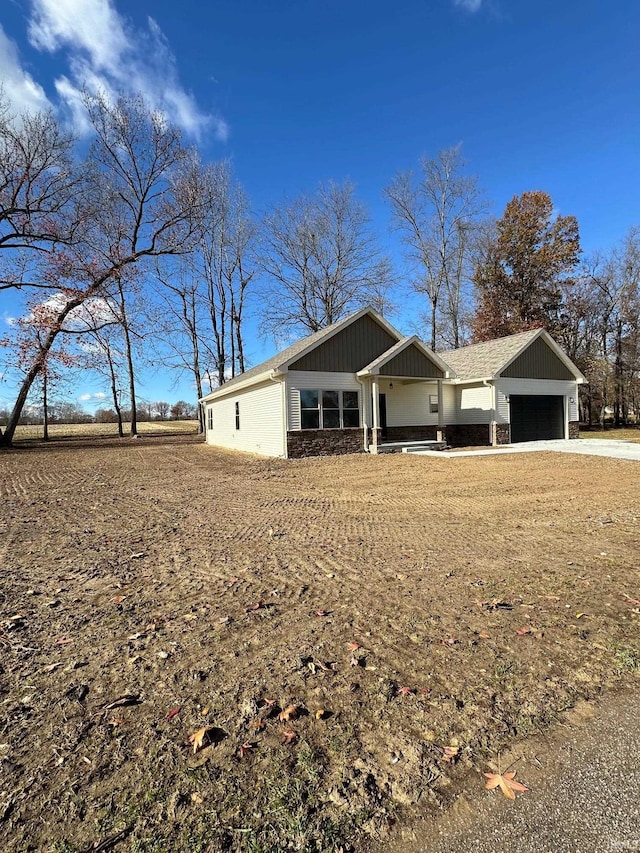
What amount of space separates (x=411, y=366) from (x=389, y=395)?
1840 millimetres

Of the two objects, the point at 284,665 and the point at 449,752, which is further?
the point at 284,665

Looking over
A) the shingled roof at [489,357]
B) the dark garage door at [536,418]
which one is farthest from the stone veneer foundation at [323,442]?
the dark garage door at [536,418]

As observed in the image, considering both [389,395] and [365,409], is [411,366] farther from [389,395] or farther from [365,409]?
[365,409]

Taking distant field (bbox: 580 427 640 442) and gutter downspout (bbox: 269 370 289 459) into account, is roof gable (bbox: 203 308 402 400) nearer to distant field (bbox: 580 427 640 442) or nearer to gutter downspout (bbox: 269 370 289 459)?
gutter downspout (bbox: 269 370 289 459)

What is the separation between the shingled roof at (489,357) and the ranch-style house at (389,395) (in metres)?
0.08

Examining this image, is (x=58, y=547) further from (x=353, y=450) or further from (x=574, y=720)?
(x=353, y=450)

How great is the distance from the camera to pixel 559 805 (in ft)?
5.32

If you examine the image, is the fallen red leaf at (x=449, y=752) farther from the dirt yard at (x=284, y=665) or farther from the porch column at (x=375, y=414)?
the porch column at (x=375, y=414)

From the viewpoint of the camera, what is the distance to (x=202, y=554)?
15.0ft

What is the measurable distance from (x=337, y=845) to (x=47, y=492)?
942cm

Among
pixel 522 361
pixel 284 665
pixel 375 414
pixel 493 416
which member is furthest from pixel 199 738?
pixel 522 361

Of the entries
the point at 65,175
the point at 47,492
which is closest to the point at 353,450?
the point at 47,492

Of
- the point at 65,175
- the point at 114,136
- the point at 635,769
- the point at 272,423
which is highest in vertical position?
the point at 114,136

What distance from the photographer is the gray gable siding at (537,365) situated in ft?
61.2
